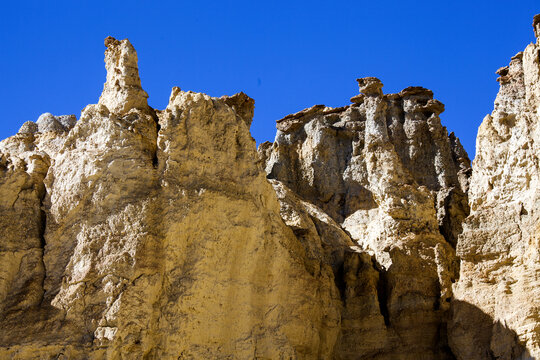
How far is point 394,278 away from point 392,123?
10.1 meters

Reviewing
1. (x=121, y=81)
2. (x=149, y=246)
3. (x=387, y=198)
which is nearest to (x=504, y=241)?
(x=387, y=198)

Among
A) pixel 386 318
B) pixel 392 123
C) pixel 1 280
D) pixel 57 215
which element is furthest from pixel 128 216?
pixel 392 123

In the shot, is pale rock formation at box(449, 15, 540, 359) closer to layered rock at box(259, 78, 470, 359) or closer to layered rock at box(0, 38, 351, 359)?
layered rock at box(259, 78, 470, 359)

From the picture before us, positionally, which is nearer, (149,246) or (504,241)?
(149,246)

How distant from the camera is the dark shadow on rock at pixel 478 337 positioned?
61.1 ft

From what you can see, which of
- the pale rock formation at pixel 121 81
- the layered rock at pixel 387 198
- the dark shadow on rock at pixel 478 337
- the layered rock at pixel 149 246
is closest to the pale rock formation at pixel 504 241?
the dark shadow on rock at pixel 478 337

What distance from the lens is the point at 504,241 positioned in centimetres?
1991

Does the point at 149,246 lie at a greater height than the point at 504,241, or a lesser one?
lesser

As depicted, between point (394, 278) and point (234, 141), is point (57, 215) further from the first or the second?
point (394, 278)

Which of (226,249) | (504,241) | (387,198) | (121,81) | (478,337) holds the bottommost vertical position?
(478,337)

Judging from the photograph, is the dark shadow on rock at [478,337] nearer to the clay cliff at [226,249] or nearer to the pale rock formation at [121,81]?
the clay cliff at [226,249]

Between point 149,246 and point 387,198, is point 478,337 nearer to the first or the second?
point 387,198

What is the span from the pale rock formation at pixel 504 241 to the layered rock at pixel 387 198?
1432 millimetres

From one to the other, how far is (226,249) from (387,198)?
671cm
